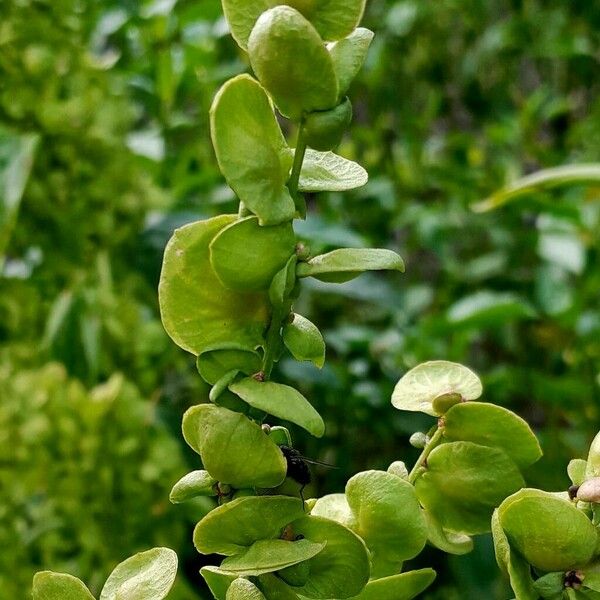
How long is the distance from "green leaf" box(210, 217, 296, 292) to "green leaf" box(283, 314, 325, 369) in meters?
0.01

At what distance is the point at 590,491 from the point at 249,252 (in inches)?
2.6

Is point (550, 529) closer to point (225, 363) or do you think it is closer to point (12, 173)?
point (225, 363)

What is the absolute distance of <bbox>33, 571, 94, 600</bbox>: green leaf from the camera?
6.8 inches

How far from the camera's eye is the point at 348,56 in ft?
0.54

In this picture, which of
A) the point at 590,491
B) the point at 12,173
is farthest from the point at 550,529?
the point at 12,173

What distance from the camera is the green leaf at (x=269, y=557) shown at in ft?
0.52

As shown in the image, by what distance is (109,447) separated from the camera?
0.54 m

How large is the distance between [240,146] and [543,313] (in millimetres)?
670

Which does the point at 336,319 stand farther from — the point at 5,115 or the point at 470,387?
the point at 470,387

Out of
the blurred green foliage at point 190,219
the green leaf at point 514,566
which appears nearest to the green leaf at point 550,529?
the green leaf at point 514,566

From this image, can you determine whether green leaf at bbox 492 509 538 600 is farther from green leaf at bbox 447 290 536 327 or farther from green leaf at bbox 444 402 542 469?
green leaf at bbox 447 290 536 327

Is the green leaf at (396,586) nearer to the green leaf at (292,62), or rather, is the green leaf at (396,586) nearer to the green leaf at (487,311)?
the green leaf at (292,62)

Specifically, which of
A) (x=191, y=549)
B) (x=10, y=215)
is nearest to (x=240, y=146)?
(x=10, y=215)

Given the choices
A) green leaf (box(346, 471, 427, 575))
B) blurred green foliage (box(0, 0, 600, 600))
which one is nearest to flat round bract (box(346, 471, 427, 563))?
green leaf (box(346, 471, 427, 575))
